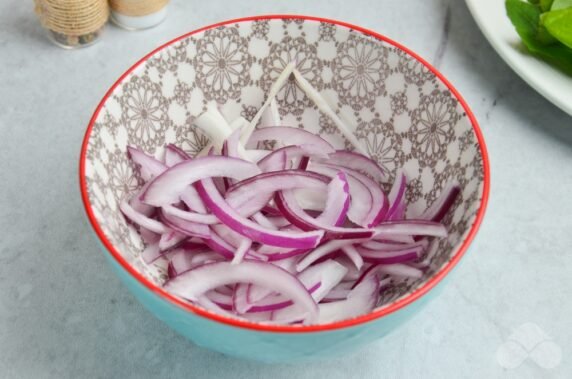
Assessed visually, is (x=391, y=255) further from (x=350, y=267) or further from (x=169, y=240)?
(x=169, y=240)

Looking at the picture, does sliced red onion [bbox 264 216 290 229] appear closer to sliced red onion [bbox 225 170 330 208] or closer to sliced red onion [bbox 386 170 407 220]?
sliced red onion [bbox 225 170 330 208]

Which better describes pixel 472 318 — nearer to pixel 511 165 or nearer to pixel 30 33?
pixel 511 165

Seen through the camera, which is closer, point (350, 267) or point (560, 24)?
point (350, 267)

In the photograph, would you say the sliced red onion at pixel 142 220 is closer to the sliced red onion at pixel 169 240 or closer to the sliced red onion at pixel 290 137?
the sliced red onion at pixel 169 240

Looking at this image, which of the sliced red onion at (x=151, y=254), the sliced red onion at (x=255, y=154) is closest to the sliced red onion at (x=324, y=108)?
the sliced red onion at (x=255, y=154)

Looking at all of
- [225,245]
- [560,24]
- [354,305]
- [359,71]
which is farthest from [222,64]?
[560,24]

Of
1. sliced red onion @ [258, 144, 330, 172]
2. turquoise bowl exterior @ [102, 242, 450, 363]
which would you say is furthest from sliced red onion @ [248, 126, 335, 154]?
turquoise bowl exterior @ [102, 242, 450, 363]
